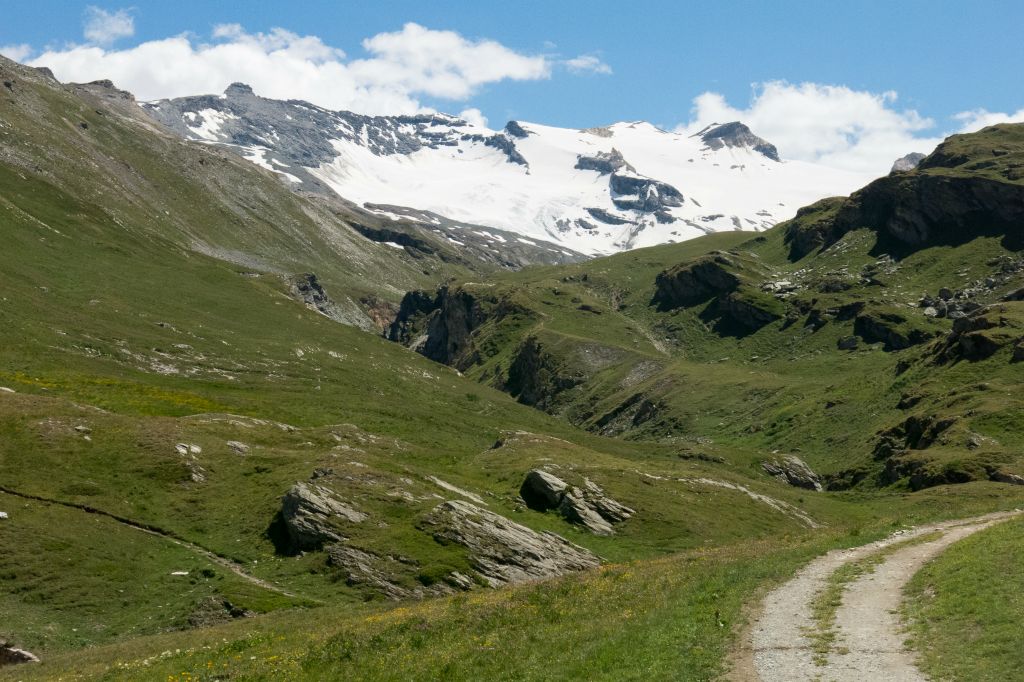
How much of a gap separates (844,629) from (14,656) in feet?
126

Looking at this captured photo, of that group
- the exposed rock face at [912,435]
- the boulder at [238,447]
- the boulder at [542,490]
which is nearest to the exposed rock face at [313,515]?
the boulder at [238,447]

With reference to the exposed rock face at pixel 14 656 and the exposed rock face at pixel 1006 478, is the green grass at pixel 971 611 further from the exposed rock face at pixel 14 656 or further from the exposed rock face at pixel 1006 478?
the exposed rock face at pixel 1006 478

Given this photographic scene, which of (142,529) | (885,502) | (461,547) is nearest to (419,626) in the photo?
(461,547)

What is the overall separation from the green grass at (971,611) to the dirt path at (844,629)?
0.67 m

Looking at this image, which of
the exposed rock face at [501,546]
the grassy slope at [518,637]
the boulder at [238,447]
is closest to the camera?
the grassy slope at [518,637]

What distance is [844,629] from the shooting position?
2956cm

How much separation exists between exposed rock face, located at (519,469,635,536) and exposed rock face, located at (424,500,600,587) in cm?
903

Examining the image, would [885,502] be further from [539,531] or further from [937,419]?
[539,531]

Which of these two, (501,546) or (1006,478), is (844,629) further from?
(1006,478)

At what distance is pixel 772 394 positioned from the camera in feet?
636

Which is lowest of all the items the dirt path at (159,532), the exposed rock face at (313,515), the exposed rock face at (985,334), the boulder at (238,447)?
the dirt path at (159,532)

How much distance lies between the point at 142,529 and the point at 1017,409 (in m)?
111

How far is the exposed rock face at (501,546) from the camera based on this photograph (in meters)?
63.2

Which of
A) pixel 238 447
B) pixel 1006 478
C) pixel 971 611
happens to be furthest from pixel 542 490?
pixel 971 611
